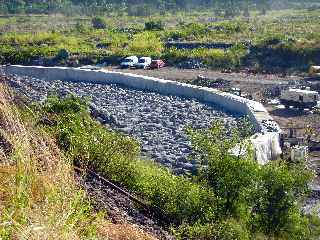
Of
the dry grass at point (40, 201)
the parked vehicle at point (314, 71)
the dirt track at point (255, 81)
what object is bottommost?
the dirt track at point (255, 81)

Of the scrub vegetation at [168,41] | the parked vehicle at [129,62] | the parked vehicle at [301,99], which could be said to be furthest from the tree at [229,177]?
the parked vehicle at [129,62]

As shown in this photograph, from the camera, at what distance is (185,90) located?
3328 cm

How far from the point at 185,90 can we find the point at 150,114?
15.2 feet

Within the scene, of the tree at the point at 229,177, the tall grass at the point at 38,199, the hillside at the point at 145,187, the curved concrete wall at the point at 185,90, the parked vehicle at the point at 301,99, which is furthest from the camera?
the parked vehicle at the point at 301,99

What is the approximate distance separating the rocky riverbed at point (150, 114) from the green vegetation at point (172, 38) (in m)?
9.02

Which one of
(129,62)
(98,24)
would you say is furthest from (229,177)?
(98,24)

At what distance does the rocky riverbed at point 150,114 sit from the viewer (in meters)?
22.7

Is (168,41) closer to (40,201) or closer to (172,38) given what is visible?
(172,38)

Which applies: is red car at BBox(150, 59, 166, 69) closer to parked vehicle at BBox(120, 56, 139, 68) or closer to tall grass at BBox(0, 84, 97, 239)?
parked vehicle at BBox(120, 56, 139, 68)

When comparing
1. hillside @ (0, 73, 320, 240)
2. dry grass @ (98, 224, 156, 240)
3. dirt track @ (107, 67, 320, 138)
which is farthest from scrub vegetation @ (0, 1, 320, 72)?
dry grass @ (98, 224, 156, 240)

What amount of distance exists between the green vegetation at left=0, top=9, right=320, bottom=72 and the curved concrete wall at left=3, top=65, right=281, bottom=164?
4.48m

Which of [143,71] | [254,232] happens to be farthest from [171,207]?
[143,71]

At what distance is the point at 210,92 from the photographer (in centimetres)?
3169

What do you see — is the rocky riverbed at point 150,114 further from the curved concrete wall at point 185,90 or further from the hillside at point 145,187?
the hillside at point 145,187
